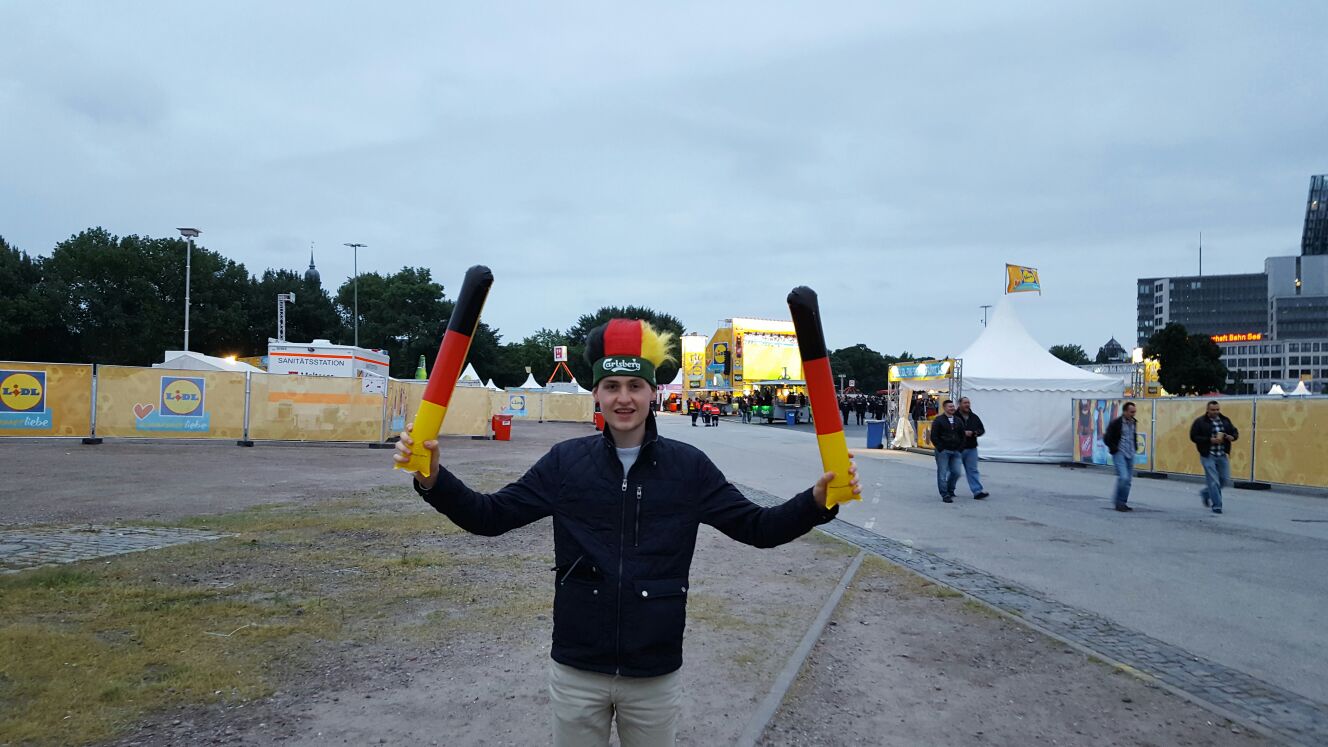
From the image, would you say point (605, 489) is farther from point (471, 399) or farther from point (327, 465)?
point (471, 399)

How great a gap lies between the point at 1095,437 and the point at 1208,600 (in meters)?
16.6

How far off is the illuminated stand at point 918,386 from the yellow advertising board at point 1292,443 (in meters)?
8.80

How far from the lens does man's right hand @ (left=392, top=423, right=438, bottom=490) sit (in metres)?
2.58

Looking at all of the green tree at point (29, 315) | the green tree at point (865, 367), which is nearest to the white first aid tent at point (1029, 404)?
the green tree at point (29, 315)

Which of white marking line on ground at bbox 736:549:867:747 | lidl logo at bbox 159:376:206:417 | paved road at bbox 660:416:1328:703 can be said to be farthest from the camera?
lidl logo at bbox 159:376:206:417

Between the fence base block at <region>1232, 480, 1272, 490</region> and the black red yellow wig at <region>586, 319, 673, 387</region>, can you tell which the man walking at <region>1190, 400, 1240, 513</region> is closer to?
the fence base block at <region>1232, 480, 1272, 490</region>

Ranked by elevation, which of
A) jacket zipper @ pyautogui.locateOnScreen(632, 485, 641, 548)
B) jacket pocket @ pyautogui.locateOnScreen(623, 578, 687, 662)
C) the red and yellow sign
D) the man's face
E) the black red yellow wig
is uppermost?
the red and yellow sign

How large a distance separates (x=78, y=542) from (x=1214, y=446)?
15.7 metres

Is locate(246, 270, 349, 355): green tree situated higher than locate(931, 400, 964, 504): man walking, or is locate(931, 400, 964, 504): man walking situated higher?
Answer: locate(246, 270, 349, 355): green tree

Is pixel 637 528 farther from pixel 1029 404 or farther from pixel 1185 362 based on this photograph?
pixel 1185 362

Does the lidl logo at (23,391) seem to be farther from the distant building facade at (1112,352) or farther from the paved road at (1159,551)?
the distant building facade at (1112,352)

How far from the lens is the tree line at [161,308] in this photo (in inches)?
2199

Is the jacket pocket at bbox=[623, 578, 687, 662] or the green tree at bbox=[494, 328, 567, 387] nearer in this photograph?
the jacket pocket at bbox=[623, 578, 687, 662]

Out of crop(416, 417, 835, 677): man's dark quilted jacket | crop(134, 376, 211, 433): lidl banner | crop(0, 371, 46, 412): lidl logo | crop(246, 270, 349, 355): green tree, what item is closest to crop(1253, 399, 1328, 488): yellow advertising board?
crop(416, 417, 835, 677): man's dark quilted jacket
